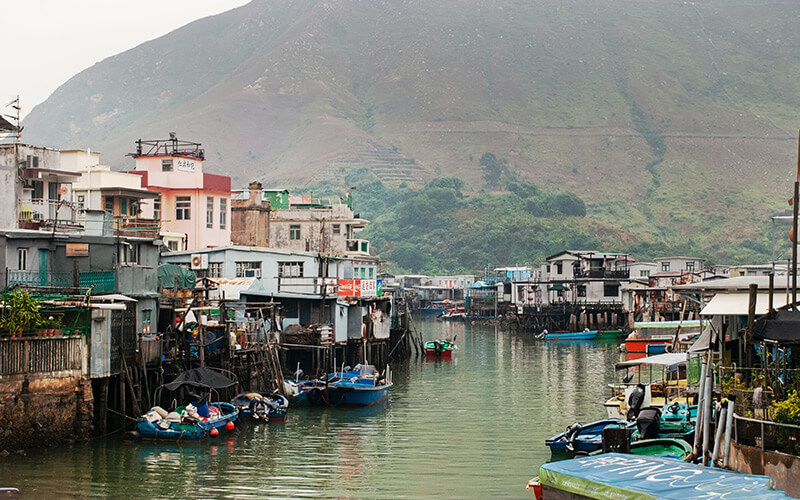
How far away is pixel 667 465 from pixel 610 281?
305 feet

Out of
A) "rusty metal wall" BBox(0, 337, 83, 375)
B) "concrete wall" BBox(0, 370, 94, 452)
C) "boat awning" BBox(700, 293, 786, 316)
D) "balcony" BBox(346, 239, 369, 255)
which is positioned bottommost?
"concrete wall" BBox(0, 370, 94, 452)

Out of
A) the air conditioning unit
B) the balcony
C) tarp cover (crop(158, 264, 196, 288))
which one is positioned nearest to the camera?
tarp cover (crop(158, 264, 196, 288))

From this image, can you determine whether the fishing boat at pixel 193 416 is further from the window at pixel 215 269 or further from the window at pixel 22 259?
the window at pixel 215 269

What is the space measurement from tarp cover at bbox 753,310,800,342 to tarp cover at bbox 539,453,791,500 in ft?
11.4

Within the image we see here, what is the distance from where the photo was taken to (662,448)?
85.4 ft

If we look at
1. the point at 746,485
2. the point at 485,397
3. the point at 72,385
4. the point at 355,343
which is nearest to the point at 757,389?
the point at 746,485

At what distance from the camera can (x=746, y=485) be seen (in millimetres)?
18297

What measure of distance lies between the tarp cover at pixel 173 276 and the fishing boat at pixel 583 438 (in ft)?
61.0

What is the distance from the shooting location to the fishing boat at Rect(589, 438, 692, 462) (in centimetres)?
2512

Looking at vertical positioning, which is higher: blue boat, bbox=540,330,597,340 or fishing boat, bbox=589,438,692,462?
fishing boat, bbox=589,438,692,462

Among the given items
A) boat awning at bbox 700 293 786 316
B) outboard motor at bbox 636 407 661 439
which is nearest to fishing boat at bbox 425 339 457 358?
outboard motor at bbox 636 407 661 439

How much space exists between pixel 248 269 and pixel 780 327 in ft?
123

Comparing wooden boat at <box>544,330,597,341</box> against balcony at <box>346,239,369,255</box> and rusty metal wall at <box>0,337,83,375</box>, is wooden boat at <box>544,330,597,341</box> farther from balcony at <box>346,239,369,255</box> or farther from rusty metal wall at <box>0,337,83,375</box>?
rusty metal wall at <box>0,337,83,375</box>

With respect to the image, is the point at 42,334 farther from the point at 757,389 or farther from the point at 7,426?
the point at 757,389
